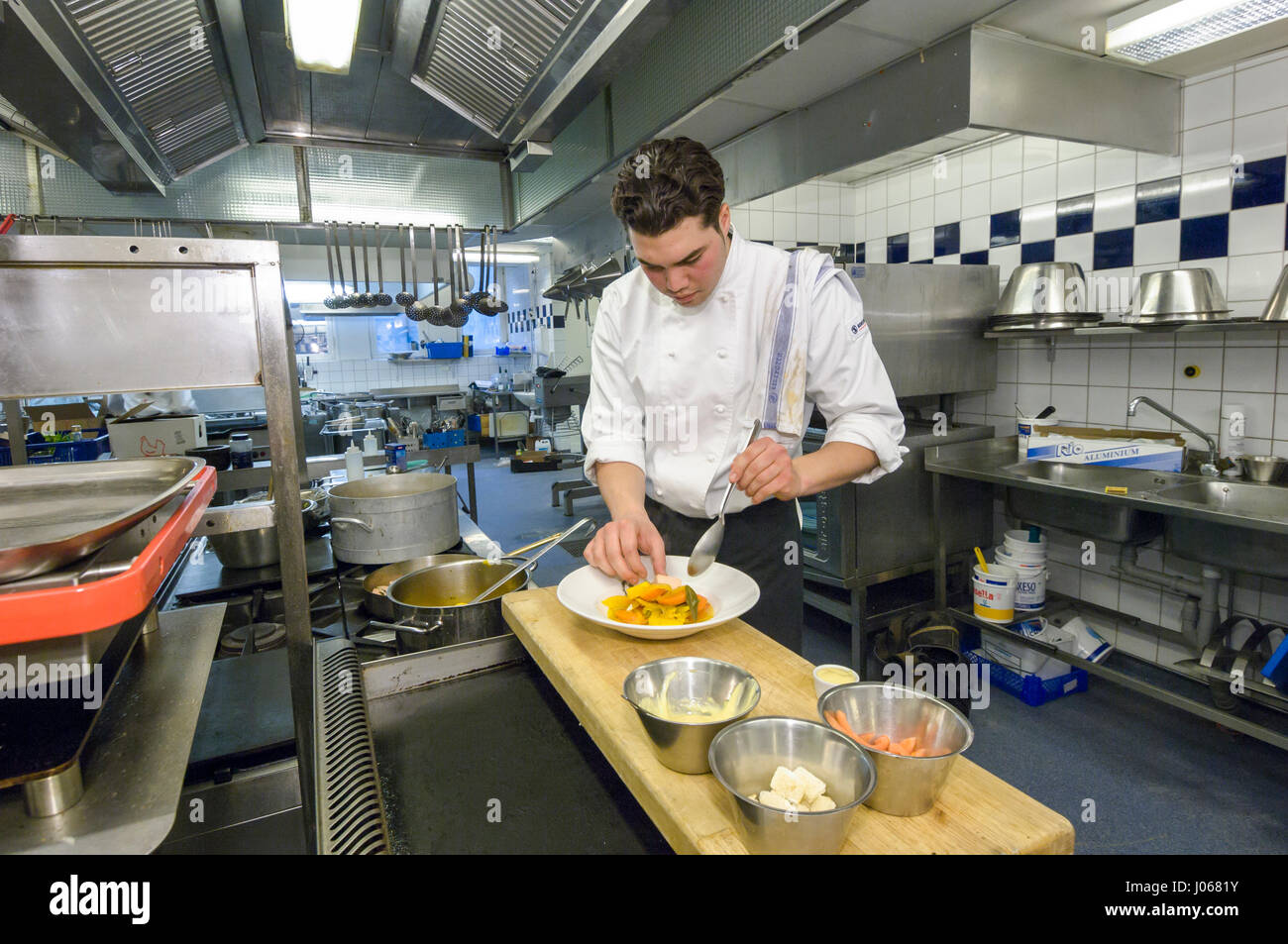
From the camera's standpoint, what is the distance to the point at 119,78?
2.43 metres

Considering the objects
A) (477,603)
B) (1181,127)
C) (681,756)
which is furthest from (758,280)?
(1181,127)

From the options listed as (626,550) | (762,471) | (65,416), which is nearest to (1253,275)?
(762,471)

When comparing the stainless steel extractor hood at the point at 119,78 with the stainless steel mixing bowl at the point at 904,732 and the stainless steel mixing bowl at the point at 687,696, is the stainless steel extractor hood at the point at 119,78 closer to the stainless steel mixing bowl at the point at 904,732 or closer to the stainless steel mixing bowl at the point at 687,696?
the stainless steel mixing bowl at the point at 687,696

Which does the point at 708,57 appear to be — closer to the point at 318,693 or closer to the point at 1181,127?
the point at 1181,127

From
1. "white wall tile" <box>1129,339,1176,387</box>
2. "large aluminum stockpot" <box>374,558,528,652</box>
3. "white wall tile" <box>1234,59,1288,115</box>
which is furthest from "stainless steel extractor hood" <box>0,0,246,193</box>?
"white wall tile" <box>1129,339,1176,387</box>

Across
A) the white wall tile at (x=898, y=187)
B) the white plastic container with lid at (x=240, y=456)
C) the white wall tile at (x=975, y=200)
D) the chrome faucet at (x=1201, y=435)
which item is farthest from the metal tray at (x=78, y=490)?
the white wall tile at (x=898, y=187)

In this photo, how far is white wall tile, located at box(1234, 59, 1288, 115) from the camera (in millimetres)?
2582

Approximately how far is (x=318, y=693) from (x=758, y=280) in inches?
50.6

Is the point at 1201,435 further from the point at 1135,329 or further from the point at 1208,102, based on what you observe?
the point at 1208,102

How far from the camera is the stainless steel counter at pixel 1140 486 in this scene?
2283 millimetres

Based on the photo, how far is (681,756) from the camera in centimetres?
84

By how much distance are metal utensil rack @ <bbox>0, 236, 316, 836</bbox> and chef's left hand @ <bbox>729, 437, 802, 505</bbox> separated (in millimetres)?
859

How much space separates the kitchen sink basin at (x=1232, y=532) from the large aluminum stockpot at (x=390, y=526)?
2.50 m

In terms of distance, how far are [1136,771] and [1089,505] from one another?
1.01 metres
